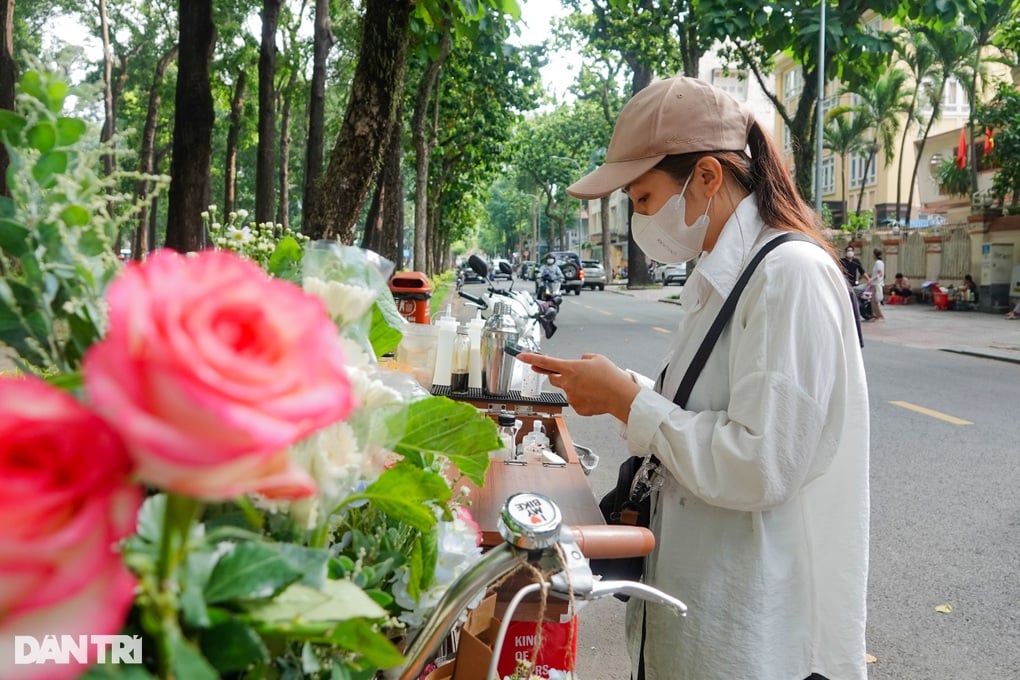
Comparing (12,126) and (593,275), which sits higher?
(593,275)

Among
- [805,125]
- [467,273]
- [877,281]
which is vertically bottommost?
[877,281]

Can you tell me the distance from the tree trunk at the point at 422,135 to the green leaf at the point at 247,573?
10265 millimetres

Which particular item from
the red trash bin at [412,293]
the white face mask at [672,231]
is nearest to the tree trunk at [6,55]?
the red trash bin at [412,293]

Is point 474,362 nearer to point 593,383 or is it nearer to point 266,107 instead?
point 593,383

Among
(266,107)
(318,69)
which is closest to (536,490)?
(318,69)

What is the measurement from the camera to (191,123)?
7.30 m

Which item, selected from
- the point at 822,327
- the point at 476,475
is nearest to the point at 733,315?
the point at 822,327

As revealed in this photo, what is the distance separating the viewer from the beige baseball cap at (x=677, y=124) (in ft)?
5.58

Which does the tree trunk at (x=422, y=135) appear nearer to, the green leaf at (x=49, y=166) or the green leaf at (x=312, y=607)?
the green leaf at (x=49, y=166)

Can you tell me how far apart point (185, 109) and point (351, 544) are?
7.25 meters

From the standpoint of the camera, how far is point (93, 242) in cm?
68

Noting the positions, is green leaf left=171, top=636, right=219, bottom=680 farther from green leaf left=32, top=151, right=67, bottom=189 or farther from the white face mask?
the white face mask

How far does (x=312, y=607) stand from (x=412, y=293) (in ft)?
12.6

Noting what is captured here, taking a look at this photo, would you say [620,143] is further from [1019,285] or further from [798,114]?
[1019,285]
